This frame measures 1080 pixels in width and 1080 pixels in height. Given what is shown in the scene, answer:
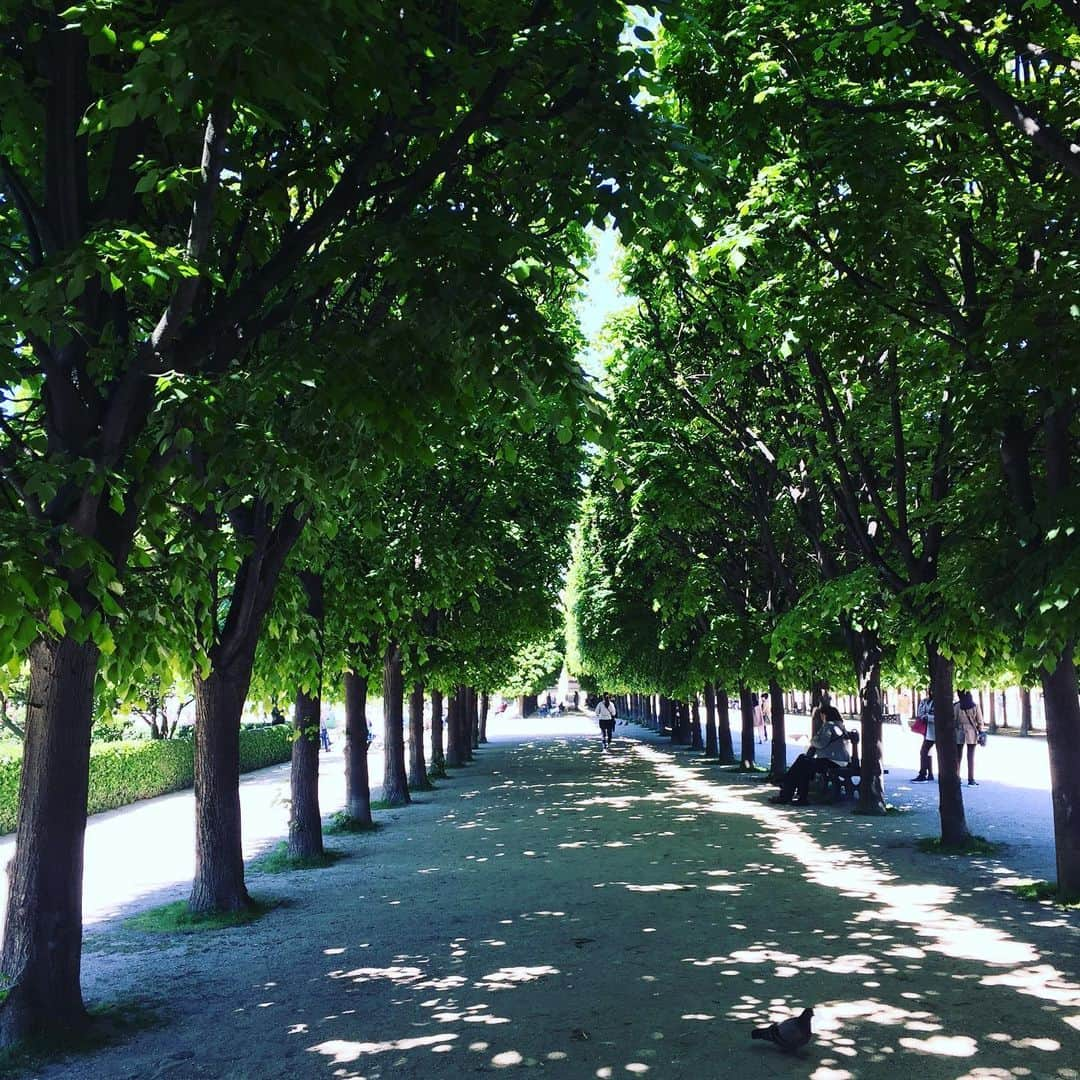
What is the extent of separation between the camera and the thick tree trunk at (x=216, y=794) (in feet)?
32.8

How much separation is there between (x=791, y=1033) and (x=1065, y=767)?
5640 millimetres

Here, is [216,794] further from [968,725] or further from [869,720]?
[968,725]

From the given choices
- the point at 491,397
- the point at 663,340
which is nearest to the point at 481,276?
the point at 491,397

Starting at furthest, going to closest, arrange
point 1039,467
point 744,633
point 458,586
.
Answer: point 744,633
point 458,586
point 1039,467

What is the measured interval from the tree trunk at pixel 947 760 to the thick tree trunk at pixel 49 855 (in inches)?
399

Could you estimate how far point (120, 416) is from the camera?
5.85 meters

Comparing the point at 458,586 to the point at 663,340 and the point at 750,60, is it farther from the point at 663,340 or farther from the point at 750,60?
the point at 750,60

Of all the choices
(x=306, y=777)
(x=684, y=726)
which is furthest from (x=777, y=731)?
(x=684, y=726)

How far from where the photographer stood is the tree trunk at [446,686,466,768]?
33.9m

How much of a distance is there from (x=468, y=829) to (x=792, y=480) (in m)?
8.02

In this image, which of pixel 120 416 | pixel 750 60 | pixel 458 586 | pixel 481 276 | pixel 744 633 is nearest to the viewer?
pixel 481 276

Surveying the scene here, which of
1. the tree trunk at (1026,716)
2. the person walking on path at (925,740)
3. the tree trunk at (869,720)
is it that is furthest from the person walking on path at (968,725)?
the tree trunk at (1026,716)

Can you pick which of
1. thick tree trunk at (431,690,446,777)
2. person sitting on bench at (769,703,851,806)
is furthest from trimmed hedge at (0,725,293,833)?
person sitting on bench at (769,703,851,806)

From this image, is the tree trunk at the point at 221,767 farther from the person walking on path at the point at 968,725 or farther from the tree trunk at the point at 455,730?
the tree trunk at the point at 455,730
